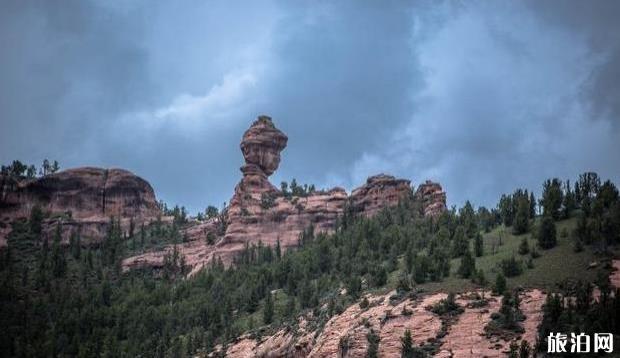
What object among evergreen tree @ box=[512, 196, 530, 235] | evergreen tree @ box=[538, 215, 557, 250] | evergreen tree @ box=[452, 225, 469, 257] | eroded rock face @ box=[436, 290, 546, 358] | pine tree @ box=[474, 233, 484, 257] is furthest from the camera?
evergreen tree @ box=[512, 196, 530, 235]

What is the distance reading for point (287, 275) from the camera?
179750 millimetres

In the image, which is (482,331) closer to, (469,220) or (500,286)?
(500,286)

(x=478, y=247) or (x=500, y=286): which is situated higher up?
(x=478, y=247)

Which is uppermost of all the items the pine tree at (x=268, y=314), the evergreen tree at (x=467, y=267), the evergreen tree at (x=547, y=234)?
the evergreen tree at (x=547, y=234)

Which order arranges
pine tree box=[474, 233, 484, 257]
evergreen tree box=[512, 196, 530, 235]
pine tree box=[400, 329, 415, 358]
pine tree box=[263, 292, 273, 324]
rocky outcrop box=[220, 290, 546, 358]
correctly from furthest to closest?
evergreen tree box=[512, 196, 530, 235] < pine tree box=[474, 233, 484, 257] < pine tree box=[263, 292, 273, 324] < pine tree box=[400, 329, 415, 358] < rocky outcrop box=[220, 290, 546, 358]

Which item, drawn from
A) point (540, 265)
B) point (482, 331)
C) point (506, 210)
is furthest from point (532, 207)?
point (482, 331)

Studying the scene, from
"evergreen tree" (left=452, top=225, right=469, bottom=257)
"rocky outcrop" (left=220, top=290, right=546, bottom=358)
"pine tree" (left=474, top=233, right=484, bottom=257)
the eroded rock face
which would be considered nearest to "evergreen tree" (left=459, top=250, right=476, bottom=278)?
"pine tree" (left=474, top=233, right=484, bottom=257)

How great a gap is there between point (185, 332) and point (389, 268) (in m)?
42.8

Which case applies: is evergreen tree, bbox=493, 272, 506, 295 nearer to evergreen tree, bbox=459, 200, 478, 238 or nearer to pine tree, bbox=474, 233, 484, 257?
pine tree, bbox=474, 233, 484, 257

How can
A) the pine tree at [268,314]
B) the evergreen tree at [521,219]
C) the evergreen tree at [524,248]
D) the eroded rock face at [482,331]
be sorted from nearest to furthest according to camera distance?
the eroded rock face at [482,331]
the evergreen tree at [524,248]
the pine tree at [268,314]
the evergreen tree at [521,219]

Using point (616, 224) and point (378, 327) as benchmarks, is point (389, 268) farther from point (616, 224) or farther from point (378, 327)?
point (616, 224)

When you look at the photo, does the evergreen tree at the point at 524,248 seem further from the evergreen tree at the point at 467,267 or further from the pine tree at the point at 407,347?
the pine tree at the point at 407,347

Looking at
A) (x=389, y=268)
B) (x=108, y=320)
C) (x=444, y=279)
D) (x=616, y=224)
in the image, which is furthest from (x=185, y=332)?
(x=616, y=224)

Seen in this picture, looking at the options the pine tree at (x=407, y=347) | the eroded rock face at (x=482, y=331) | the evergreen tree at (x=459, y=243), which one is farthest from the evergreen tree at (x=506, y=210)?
the pine tree at (x=407, y=347)
